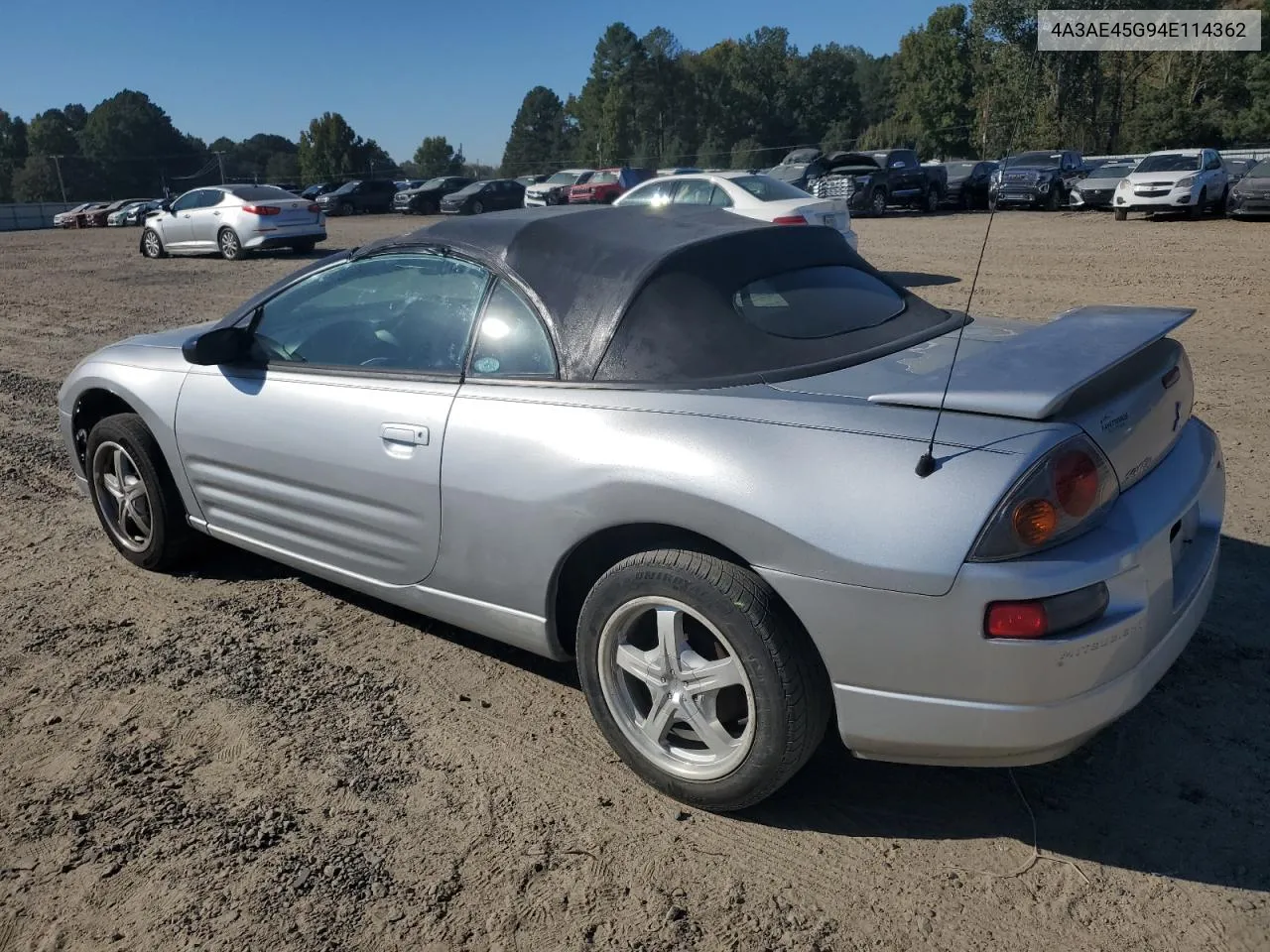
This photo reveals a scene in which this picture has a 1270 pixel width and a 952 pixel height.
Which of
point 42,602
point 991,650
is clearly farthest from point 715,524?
point 42,602

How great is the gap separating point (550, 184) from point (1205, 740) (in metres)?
33.7

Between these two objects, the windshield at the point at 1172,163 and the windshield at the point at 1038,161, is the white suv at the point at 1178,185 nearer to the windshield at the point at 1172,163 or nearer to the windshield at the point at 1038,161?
the windshield at the point at 1172,163

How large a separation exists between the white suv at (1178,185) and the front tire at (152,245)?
21250 mm

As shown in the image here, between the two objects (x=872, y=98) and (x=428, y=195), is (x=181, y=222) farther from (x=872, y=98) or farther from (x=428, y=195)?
(x=872, y=98)

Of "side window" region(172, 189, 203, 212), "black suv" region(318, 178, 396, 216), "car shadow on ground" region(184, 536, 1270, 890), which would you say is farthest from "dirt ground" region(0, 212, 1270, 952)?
"black suv" region(318, 178, 396, 216)

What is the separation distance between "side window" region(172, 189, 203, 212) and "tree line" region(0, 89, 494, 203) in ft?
152

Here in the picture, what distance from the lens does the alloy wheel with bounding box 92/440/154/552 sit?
4.23 meters

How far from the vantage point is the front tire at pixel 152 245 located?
21266 mm

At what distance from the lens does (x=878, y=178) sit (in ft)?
90.8

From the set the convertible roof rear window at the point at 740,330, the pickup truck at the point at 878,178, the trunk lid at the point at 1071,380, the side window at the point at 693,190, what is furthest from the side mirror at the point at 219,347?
the pickup truck at the point at 878,178

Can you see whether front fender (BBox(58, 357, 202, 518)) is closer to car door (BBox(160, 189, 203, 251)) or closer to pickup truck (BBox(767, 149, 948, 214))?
car door (BBox(160, 189, 203, 251))

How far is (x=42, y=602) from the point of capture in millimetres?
4090

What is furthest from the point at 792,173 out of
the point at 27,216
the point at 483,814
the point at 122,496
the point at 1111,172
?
the point at 27,216

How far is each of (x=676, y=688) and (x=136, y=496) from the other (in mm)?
2850
